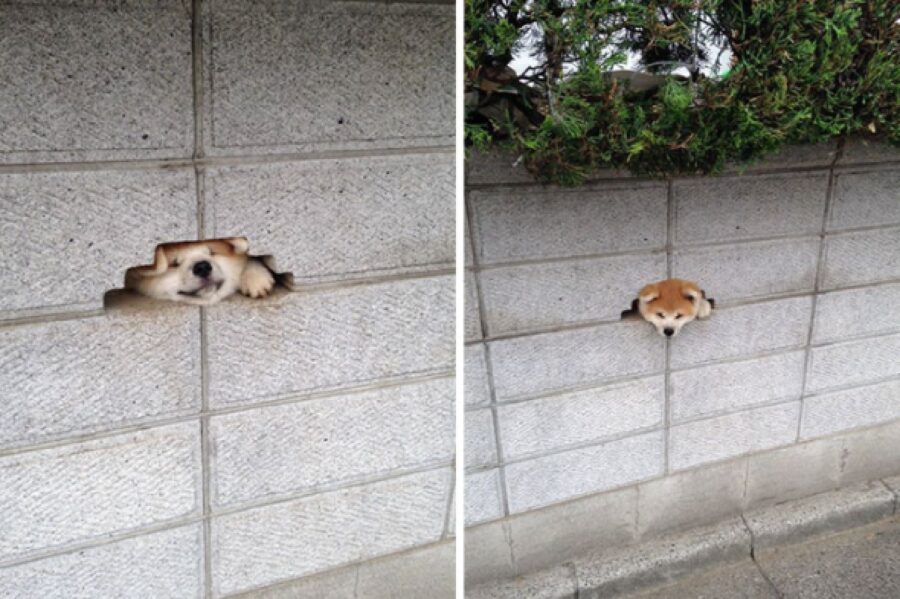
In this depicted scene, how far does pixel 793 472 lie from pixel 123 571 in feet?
9.61

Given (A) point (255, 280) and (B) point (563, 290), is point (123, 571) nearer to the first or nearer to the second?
(A) point (255, 280)

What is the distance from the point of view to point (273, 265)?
8.18ft

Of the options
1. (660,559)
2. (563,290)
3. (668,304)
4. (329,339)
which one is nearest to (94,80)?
(329,339)

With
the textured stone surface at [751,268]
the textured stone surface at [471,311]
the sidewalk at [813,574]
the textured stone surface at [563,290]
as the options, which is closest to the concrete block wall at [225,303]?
the textured stone surface at [471,311]

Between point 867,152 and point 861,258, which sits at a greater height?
point 867,152

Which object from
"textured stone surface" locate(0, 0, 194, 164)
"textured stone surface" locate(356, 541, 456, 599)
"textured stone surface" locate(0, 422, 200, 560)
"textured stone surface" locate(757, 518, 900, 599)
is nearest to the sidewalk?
"textured stone surface" locate(757, 518, 900, 599)

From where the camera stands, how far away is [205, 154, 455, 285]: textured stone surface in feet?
7.79

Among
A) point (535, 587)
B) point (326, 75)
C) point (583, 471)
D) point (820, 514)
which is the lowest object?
point (535, 587)

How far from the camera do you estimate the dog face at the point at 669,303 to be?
3201 millimetres

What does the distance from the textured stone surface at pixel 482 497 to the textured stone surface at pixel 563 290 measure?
1.91ft

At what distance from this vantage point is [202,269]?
7.79ft

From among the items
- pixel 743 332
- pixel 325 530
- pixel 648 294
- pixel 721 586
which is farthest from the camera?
Answer: pixel 721 586

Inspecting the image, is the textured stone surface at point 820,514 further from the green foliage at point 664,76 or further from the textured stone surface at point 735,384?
the green foliage at point 664,76

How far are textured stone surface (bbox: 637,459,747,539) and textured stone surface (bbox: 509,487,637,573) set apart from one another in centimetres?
8
